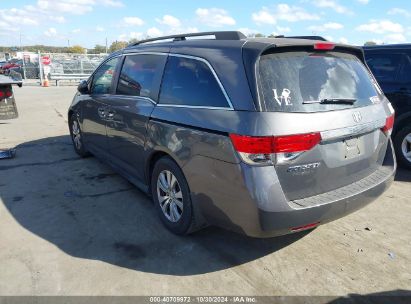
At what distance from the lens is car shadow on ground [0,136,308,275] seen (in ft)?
11.0

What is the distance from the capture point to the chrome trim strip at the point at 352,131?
2.82 metres

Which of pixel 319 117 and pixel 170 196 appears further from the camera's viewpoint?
pixel 170 196

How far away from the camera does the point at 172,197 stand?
369cm

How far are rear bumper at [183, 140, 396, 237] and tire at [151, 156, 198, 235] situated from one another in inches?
6.8

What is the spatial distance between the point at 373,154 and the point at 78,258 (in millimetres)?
2874

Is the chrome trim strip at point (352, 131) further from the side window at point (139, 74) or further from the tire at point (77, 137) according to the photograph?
the tire at point (77, 137)

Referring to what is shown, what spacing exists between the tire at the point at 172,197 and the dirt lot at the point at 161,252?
158mm

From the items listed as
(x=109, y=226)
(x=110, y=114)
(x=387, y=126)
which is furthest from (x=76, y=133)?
(x=387, y=126)

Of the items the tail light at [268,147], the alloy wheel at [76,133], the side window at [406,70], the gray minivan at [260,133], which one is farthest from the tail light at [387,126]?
the alloy wheel at [76,133]

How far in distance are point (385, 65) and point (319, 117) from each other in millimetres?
4061

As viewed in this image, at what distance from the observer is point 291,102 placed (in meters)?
2.78

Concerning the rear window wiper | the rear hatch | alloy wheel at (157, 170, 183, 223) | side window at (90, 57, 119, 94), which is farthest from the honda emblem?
side window at (90, 57, 119, 94)

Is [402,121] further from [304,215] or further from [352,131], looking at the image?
[304,215]

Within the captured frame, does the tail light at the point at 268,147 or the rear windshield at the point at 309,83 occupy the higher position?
the rear windshield at the point at 309,83
